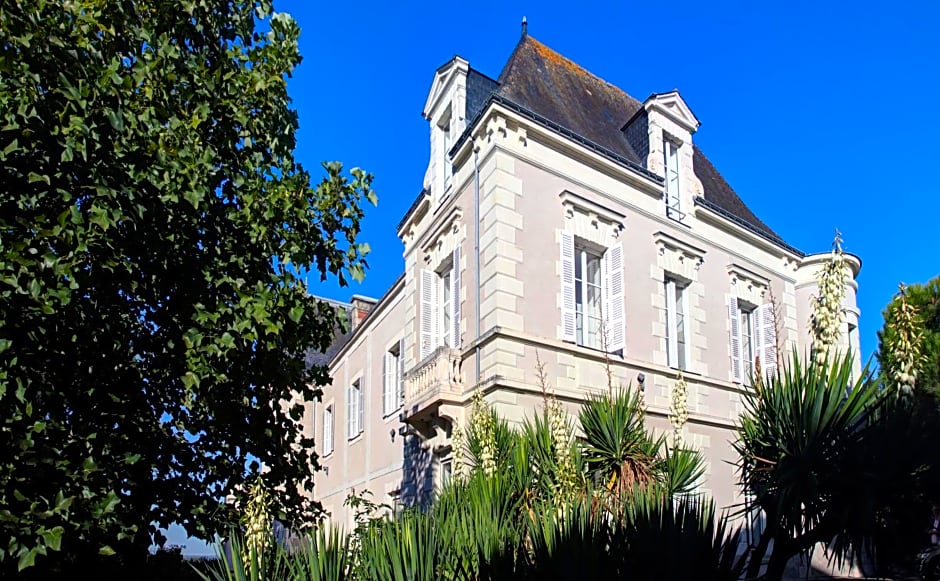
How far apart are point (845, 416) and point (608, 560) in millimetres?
2225

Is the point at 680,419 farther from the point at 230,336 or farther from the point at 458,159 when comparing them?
the point at 458,159

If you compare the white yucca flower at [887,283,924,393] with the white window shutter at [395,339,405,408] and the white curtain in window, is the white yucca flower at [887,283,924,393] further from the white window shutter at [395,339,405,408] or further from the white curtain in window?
the white window shutter at [395,339,405,408]

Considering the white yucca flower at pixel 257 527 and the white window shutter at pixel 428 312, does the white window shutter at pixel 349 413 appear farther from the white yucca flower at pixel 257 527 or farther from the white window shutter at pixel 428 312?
the white yucca flower at pixel 257 527

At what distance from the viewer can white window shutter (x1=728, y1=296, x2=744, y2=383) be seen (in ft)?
45.7

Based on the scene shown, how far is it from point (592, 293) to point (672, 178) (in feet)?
10.1

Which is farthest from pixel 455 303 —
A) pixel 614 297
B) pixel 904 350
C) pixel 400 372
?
pixel 904 350

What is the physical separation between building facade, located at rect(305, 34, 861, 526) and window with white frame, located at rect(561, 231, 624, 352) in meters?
0.02

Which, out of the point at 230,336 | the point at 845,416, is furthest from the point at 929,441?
the point at 230,336

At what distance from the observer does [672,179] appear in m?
13.9

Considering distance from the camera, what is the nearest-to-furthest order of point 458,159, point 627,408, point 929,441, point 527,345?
point 929,441 < point 627,408 < point 527,345 < point 458,159

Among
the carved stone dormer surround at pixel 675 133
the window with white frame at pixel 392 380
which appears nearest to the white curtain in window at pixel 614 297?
the carved stone dormer surround at pixel 675 133

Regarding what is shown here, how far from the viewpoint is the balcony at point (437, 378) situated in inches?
445

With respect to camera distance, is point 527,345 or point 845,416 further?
point 527,345

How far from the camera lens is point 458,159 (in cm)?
1260
